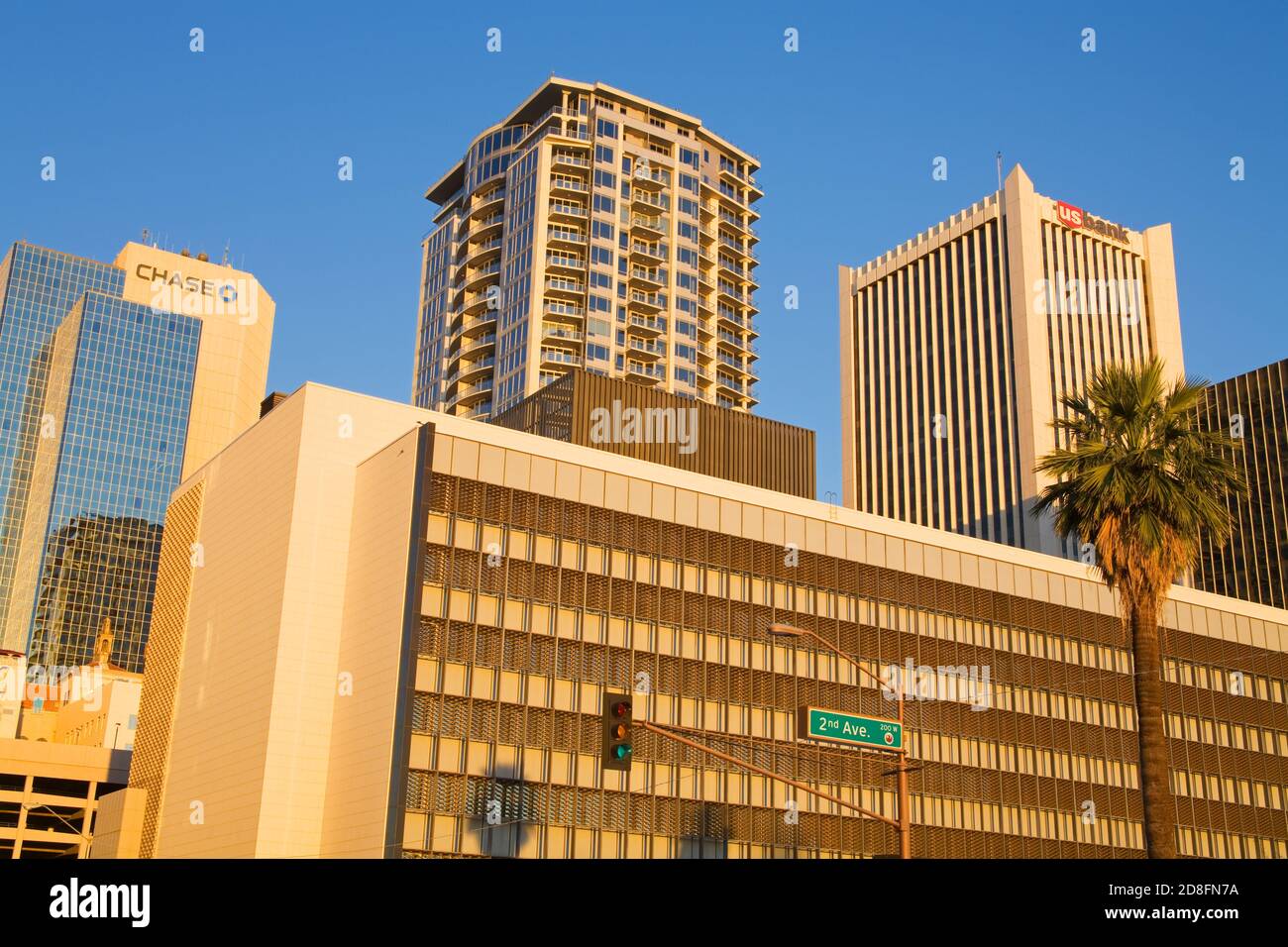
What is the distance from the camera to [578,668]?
52.4 meters

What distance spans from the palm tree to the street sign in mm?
7317

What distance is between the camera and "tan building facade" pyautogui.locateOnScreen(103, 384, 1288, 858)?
49.1 metres

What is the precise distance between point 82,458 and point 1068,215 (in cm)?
13569

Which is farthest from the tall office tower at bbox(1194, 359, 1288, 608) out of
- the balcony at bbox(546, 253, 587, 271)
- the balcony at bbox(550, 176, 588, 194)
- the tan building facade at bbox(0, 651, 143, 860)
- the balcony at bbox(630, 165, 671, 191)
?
the tan building facade at bbox(0, 651, 143, 860)

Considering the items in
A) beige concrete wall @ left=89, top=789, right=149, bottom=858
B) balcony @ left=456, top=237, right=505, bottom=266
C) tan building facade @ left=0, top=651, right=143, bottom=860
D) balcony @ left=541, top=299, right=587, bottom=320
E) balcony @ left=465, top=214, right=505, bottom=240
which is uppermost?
balcony @ left=465, top=214, right=505, bottom=240

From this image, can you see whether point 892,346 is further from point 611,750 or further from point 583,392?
point 611,750

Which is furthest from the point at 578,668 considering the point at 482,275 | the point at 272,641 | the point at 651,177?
the point at 651,177

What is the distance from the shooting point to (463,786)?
47.9 metres

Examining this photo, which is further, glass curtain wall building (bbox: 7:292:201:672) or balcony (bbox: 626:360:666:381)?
glass curtain wall building (bbox: 7:292:201:672)

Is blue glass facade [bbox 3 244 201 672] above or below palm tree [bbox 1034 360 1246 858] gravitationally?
above

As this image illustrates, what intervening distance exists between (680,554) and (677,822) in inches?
456
